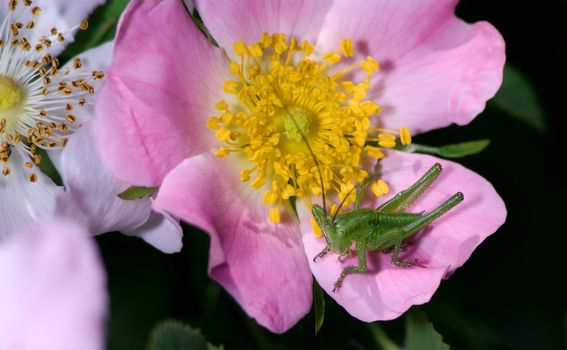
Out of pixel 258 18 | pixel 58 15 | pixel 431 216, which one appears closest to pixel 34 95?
pixel 58 15

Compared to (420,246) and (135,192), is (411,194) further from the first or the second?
(135,192)

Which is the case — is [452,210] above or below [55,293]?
below

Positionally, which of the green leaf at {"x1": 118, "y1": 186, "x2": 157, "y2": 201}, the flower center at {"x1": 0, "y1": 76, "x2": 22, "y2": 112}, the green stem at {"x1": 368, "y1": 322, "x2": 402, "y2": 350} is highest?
the flower center at {"x1": 0, "y1": 76, "x2": 22, "y2": 112}

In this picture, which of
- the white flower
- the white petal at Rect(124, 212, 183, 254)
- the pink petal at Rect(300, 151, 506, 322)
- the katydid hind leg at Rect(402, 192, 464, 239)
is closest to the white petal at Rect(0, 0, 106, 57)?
the white flower

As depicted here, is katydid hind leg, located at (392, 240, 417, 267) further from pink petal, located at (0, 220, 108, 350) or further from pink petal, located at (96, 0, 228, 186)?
pink petal, located at (0, 220, 108, 350)

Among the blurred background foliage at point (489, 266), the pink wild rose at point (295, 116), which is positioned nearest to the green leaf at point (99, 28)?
the blurred background foliage at point (489, 266)

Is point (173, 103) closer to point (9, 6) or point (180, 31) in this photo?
point (180, 31)

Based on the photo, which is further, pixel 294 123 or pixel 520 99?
pixel 520 99
